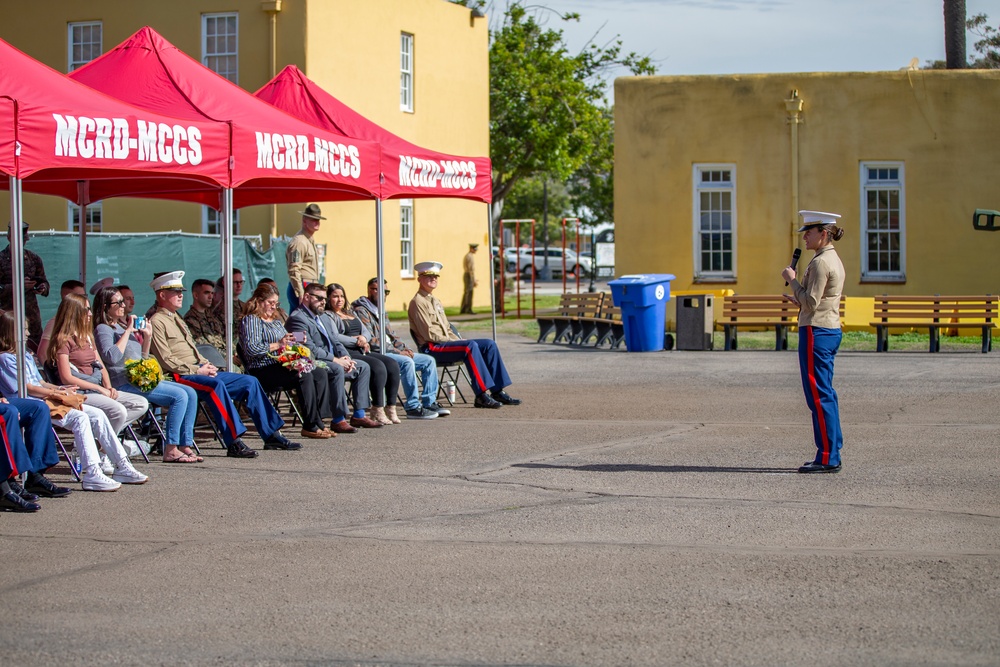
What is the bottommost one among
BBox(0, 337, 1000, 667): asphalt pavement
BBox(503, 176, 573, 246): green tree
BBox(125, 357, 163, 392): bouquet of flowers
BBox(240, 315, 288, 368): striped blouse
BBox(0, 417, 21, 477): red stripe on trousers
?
BBox(0, 337, 1000, 667): asphalt pavement

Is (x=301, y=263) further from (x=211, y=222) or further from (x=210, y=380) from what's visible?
(x=211, y=222)

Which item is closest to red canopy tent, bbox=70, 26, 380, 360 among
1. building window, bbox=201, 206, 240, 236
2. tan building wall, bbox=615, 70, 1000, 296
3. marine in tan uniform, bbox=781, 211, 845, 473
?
marine in tan uniform, bbox=781, 211, 845, 473

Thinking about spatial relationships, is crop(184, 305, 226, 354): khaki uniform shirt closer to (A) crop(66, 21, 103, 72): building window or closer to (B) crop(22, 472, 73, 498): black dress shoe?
(B) crop(22, 472, 73, 498): black dress shoe

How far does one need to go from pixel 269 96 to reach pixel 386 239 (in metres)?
17.0

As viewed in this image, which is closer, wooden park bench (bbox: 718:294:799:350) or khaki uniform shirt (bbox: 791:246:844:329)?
khaki uniform shirt (bbox: 791:246:844:329)

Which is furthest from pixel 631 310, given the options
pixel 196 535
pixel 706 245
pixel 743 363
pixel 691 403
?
pixel 196 535

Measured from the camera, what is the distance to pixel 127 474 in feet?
30.8

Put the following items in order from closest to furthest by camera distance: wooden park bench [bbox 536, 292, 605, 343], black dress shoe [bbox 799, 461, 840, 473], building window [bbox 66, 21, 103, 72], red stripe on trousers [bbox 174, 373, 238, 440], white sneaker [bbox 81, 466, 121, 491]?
white sneaker [bbox 81, 466, 121, 491], black dress shoe [bbox 799, 461, 840, 473], red stripe on trousers [bbox 174, 373, 238, 440], wooden park bench [bbox 536, 292, 605, 343], building window [bbox 66, 21, 103, 72]

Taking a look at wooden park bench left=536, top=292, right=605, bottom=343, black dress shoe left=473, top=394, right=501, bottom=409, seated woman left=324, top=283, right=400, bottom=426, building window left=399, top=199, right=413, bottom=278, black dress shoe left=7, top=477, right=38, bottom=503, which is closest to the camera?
black dress shoe left=7, top=477, right=38, bottom=503

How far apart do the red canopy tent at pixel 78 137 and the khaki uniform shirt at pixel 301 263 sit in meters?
2.61

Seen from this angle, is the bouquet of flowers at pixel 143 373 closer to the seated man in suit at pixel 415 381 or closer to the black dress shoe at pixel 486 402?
the seated man in suit at pixel 415 381

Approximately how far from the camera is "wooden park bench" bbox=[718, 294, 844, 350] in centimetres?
2116

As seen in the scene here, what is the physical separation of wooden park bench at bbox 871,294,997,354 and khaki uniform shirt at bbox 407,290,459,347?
8845 millimetres

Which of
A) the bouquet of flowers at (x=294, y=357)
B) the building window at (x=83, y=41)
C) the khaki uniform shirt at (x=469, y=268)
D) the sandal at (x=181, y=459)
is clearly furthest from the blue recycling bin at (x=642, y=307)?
the building window at (x=83, y=41)
